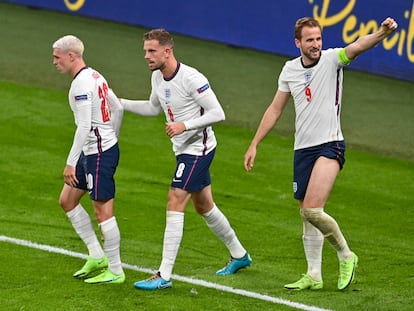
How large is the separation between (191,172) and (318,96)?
1.24 metres

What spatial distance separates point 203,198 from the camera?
10.6 m

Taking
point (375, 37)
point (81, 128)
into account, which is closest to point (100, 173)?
point (81, 128)

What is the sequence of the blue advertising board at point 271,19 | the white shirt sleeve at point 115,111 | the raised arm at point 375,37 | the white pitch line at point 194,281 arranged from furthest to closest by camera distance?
the blue advertising board at point 271,19, the white shirt sleeve at point 115,111, the white pitch line at point 194,281, the raised arm at point 375,37

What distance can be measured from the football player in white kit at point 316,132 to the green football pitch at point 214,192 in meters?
0.36

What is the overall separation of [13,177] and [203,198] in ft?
13.4

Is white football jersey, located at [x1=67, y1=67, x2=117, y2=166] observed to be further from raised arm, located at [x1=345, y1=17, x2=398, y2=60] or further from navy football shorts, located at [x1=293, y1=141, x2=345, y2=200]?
raised arm, located at [x1=345, y1=17, x2=398, y2=60]

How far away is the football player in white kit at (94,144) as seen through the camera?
10.1 m

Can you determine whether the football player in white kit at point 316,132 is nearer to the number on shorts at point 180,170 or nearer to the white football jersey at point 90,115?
the number on shorts at point 180,170

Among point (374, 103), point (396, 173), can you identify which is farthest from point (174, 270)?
point (374, 103)

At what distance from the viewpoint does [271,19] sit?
20.8 metres

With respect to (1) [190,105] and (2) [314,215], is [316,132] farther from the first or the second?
(1) [190,105]

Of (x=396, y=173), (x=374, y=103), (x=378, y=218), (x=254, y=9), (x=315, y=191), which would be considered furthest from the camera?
(x=254, y=9)

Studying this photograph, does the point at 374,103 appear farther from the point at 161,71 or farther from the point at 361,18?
the point at 161,71

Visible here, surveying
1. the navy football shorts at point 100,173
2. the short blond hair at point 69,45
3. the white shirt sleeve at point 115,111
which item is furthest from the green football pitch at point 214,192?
the short blond hair at point 69,45
